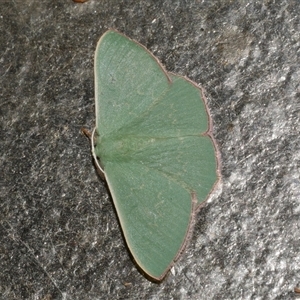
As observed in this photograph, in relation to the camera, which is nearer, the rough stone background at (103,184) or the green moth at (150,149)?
the green moth at (150,149)

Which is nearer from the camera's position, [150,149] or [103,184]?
[150,149]

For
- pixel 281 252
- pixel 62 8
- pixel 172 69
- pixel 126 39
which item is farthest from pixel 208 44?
pixel 281 252

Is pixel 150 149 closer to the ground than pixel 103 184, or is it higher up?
higher up

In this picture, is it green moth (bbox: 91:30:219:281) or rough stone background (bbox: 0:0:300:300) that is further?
rough stone background (bbox: 0:0:300:300)
